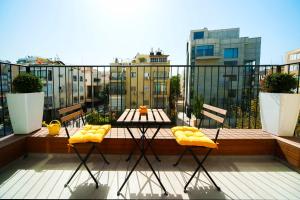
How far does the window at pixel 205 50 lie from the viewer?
23094 mm

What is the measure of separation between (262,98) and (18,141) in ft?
12.7

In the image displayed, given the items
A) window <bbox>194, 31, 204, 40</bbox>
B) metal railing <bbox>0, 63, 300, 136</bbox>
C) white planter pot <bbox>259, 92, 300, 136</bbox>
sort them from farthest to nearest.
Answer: window <bbox>194, 31, 204, 40</bbox>, metal railing <bbox>0, 63, 300, 136</bbox>, white planter pot <bbox>259, 92, 300, 136</bbox>

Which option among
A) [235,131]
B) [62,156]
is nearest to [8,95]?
[62,156]

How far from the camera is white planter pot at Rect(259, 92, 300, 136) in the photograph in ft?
7.84

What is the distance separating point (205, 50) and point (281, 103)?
2309 centimetres

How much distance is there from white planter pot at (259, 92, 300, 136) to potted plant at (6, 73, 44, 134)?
12.5 feet

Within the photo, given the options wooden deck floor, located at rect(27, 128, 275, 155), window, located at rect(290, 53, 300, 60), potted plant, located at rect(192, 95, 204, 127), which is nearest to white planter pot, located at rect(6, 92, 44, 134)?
wooden deck floor, located at rect(27, 128, 275, 155)

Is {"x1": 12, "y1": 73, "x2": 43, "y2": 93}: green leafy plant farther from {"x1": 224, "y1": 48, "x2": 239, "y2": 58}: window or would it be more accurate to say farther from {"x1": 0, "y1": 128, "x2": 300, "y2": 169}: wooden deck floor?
{"x1": 224, "y1": 48, "x2": 239, "y2": 58}: window

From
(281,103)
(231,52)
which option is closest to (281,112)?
(281,103)

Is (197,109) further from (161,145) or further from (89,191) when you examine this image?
(89,191)

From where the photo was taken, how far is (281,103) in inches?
94.1

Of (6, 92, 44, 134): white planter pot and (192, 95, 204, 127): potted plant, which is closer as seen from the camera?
(6, 92, 44, 134): white planter pot

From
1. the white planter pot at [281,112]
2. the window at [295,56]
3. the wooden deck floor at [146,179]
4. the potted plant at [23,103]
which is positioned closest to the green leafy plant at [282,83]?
the white planter pot at [281,112]

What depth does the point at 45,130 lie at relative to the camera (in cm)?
274
